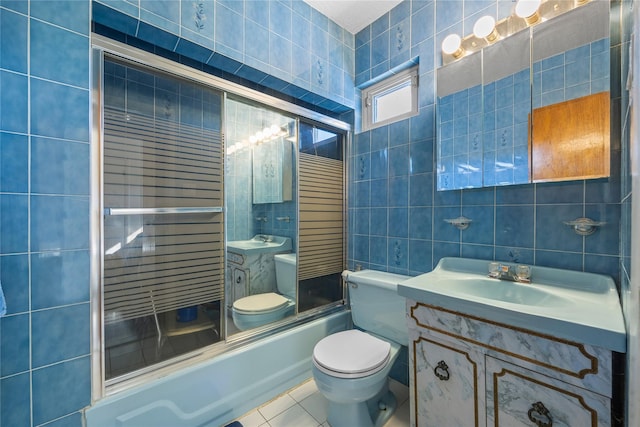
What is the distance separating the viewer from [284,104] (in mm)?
1847

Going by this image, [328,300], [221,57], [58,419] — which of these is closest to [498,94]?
[221,57]

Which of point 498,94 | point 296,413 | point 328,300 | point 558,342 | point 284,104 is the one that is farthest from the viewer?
point 328,300

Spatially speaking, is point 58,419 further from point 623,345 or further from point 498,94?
point 498,94

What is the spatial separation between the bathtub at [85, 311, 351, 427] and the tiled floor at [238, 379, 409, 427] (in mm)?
49

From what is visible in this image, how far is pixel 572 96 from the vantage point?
1171 millimetres

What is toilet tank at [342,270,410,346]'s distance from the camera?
157 centimetres

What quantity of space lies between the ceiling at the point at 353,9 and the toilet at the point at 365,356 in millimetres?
1869

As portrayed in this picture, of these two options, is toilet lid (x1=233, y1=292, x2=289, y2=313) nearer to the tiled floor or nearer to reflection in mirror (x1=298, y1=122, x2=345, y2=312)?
reflection in mirror (x1=298, y1=122, x2=345, y2=312)

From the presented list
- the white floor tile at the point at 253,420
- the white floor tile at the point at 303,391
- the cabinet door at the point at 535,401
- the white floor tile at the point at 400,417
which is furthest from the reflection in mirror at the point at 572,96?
the white floor tile at the point at 253,420

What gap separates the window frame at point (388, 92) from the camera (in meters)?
1.86

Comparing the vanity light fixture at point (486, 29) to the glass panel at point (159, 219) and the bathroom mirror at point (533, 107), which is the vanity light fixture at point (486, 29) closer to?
the bathroom mirror at point (533, 107)

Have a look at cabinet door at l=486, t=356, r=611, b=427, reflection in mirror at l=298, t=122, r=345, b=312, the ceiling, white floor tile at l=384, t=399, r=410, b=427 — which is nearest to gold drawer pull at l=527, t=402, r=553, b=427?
cabinet door at l=486, t=356, r=611, b=427

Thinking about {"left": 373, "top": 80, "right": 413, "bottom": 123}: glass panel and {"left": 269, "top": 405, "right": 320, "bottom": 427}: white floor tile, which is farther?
{"left": 373, "top": 80, "right": 413, "bottom": 123}: glass panel

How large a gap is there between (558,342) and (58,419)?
1.85 metres
